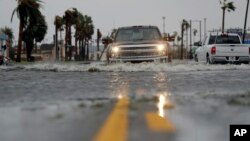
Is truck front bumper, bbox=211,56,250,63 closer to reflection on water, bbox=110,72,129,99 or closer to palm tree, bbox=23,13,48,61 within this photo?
reflection on water, bbox=110,72,129,99

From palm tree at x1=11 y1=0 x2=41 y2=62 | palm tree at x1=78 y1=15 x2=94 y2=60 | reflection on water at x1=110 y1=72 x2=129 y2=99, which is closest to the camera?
reflection on water at x1=110 y1=72 x2=129 y2=99

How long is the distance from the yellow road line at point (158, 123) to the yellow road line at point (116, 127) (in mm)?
209

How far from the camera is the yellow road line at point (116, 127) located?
4.07m

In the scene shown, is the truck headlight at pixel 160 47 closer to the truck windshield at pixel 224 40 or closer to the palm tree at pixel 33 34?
the truck windshield at pixel 224 40

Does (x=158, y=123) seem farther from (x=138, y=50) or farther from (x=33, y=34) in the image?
(x=33, y=34)

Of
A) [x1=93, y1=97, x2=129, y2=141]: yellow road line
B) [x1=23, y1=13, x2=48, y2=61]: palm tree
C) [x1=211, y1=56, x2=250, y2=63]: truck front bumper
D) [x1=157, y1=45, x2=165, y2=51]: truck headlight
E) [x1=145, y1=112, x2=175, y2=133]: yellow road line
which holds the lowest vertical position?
[x1=93, y1=97, x2=129, y2=141]: yellow road line

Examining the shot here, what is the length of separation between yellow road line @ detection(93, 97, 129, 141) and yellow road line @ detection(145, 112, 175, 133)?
21 centimetres

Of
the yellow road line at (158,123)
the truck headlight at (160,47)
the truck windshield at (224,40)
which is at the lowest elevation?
the yellow road line at (158,123)

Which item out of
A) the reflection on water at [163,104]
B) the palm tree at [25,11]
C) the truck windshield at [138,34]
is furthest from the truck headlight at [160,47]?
the palm tree at [25,11]

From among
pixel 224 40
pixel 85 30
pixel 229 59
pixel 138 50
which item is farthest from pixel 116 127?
pixel 85 30

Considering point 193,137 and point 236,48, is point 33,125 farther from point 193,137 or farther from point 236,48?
point 236,48

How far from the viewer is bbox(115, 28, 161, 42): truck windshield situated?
1977 centimetres

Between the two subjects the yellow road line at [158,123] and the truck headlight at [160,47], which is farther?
the truck headlight at [160,47]

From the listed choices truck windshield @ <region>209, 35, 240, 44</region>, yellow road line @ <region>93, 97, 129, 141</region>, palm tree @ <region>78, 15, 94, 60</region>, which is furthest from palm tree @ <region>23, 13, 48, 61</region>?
A: yellow road line @ <region>93, 97, 129, 141</region>
